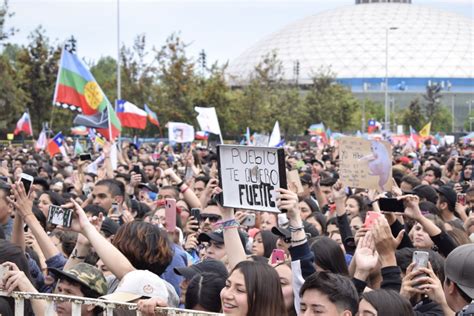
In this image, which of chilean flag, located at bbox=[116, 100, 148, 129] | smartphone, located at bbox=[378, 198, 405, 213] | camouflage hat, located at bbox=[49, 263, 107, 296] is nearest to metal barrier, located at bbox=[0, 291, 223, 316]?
camouflage hat, located at bbox=[49, 263, 107, 296]

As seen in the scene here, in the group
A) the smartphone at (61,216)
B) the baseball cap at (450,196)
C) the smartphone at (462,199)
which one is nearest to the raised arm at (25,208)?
the smartphone at (61,216)

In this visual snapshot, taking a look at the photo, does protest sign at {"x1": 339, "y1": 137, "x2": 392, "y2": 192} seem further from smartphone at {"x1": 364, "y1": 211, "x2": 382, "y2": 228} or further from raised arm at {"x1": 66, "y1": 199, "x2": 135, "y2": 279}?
raised arm at {"x1": 66, "y1": 199, "x2": 135, "y2": 279}

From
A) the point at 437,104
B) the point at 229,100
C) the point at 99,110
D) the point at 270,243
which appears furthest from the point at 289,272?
the point at 437,104

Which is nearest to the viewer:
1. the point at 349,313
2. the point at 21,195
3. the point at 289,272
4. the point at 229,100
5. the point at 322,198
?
the point at 349,313

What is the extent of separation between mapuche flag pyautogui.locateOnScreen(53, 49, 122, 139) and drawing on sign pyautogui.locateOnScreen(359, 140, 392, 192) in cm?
1048

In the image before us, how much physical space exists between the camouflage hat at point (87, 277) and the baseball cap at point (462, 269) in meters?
1.86

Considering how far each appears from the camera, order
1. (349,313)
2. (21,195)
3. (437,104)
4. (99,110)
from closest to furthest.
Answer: (349,313) < (21,195) < (99,110) < (437,104)

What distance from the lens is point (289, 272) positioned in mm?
5492

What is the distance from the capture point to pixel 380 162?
9.89 meters

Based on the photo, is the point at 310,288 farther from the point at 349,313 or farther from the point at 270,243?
the point at 270,243

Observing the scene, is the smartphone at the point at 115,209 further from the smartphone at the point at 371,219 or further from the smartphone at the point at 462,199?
the smartphone at the point at 462,199

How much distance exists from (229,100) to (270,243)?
153ft

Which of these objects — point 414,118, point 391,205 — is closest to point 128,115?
point 391,205

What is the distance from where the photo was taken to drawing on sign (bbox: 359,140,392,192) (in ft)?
31.4
